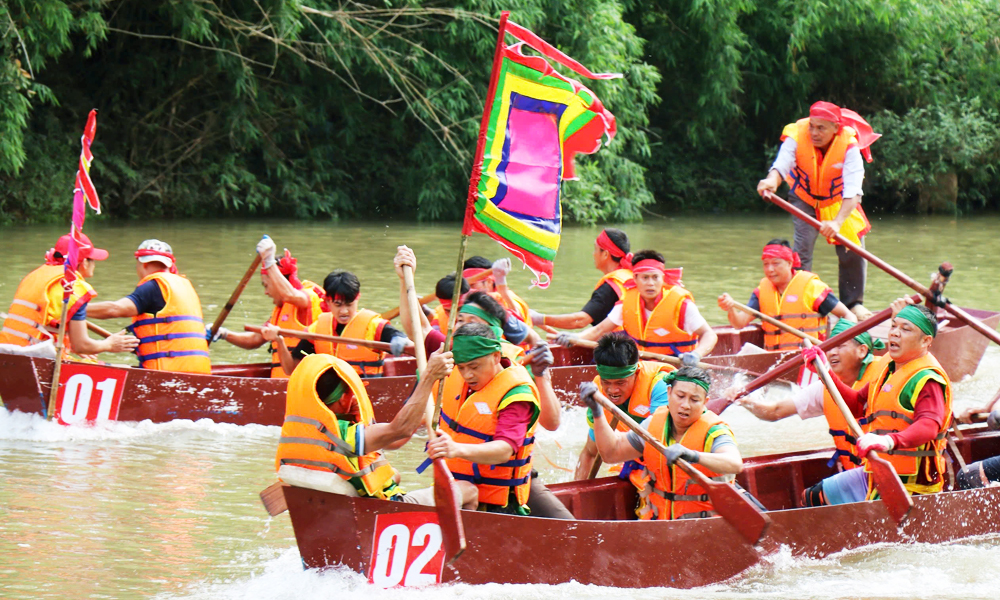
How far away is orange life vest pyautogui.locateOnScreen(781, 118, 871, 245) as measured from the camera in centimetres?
934

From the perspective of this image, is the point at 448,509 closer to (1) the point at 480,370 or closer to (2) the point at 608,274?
(1) the point at 480,370

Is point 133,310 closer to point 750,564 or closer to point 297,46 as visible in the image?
point 750,564

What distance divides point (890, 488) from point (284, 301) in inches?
173

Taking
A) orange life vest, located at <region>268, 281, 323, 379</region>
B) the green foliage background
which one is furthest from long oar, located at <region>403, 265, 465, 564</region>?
the green foliage background

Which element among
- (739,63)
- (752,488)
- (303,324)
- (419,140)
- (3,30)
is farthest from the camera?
(739,63)

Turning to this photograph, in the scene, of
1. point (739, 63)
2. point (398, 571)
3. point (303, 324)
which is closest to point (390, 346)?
point (303, 324)

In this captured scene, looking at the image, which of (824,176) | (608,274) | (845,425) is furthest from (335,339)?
(824,176)

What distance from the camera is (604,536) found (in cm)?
491

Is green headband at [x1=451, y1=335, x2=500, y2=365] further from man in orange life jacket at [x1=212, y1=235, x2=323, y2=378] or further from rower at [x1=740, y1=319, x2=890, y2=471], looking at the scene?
man in orange life jacket at [x1=212, y1=235, x2=323, y2=378]

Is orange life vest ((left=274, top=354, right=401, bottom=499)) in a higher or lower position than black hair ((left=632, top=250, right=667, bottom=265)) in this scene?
lower

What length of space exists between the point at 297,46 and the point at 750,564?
55.1 feet

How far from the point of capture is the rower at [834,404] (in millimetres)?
5852

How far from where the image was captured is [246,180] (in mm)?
20984

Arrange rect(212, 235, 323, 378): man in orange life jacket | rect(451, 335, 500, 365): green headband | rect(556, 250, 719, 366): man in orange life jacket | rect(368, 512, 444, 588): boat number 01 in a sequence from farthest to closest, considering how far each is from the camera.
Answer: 1. rect(556, 250, 719, 366): man in orange life jacket
2. rect(212, 235, 323, 378): man in orange life jacket
3. rect(451, 335, 500, 365): green headband
4. rect(368, 512, 444, 588): boat number 01
